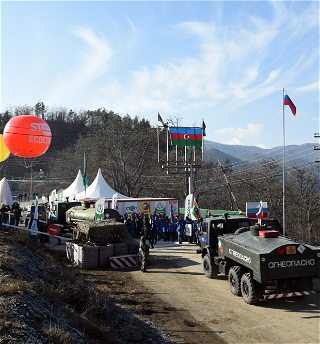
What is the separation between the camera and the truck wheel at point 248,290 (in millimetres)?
9375

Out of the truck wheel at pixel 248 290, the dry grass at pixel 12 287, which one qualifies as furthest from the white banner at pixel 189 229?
the dry grass at pixel 12 287

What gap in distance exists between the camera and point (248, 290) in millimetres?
9570

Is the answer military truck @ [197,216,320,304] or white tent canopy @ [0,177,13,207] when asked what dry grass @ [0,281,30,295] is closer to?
military truck @ [197,216,320,304]

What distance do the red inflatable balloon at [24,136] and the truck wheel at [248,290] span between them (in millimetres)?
12630

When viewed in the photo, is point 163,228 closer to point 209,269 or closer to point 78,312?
point 209,269

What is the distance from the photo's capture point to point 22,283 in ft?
23.6

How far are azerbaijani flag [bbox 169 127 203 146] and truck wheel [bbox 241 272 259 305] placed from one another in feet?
50.9

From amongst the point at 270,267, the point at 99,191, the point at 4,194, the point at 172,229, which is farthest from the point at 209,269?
the point at 99,191

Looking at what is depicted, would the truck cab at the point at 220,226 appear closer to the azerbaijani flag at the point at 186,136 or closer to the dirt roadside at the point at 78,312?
the dirt roadside at the point at 78,312

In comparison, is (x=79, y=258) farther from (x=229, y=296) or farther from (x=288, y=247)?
(x=288, y=247)

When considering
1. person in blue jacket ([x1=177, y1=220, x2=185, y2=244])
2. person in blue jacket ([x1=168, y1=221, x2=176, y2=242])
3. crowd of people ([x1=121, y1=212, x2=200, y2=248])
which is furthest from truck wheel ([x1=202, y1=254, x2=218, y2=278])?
person in blue jacket ([x1=168, y1=221, x2=176, y2=242])

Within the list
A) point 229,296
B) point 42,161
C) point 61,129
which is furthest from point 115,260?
point 61,129

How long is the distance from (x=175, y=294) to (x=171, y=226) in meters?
11.1

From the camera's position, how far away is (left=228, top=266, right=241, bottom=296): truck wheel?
402 inches
